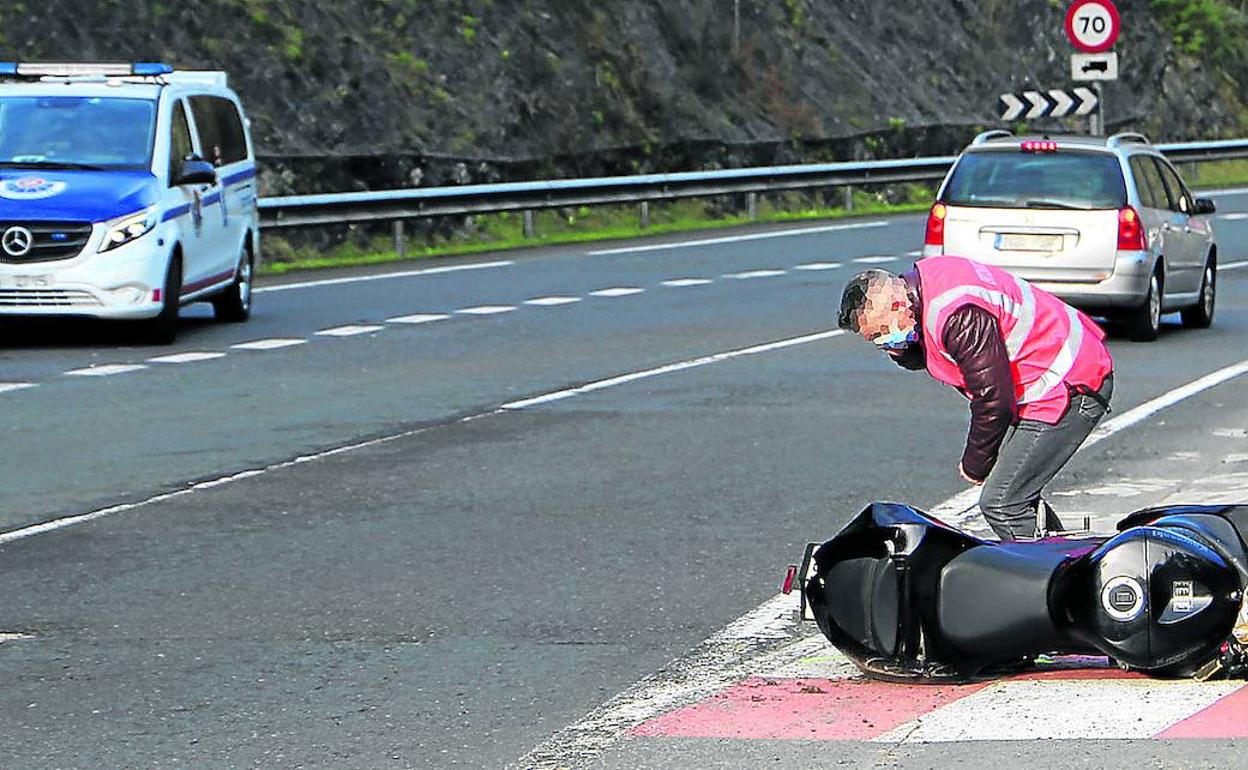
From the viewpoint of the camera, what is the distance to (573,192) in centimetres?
3231

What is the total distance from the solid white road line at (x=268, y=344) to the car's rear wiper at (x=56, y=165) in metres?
1.79

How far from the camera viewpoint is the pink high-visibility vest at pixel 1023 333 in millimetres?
7414

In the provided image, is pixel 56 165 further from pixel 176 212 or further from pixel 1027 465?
pixel 1027 465

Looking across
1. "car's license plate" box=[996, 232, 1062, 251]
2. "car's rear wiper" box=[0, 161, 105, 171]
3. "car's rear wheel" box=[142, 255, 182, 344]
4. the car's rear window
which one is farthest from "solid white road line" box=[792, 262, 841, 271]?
"car's rear wiper" box=[0, 161, 105, 171]

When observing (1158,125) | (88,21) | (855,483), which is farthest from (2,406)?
(1158,125)

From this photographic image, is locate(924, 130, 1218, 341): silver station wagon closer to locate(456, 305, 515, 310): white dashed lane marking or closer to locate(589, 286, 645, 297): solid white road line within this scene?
locate(456, 305, 515, 310): white dashed lane marking

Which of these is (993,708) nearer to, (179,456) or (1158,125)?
(179,456)

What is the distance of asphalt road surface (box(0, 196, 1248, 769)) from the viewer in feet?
23.3

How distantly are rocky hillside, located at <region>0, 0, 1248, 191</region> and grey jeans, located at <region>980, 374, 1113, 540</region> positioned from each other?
23.4m

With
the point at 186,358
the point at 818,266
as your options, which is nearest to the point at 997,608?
the point at 186,358

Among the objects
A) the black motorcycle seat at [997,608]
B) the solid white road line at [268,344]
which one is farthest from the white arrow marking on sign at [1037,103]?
the black motorcycle seat at [997,608]

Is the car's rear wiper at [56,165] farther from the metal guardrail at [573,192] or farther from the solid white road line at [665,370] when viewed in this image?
the metal guardrail at [573,192]

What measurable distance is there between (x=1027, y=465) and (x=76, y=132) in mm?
12638

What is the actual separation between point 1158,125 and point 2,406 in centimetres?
4050
